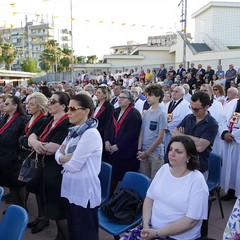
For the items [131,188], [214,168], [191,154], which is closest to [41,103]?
[131,188]

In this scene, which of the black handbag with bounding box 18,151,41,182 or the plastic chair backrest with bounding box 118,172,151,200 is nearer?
the plastic chair backrest with bounding box 118,172,151,200

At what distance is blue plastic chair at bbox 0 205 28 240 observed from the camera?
236 centimetres

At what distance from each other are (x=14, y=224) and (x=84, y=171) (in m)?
0.81

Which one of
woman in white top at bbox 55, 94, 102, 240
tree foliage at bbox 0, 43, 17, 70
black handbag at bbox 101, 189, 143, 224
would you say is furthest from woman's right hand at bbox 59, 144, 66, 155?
tree foliage at bbox 0, 43, 17, 70

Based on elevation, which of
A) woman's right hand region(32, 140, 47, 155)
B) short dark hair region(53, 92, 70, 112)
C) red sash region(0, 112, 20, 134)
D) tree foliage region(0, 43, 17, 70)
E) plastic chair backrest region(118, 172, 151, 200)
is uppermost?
tree foliage region(0, 43, 17, 70)

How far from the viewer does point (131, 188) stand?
3535mm

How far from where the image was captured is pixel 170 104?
19.7 feet

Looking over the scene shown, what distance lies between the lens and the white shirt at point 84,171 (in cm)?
296

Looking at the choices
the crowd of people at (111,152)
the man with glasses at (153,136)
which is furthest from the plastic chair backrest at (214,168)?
the man with glasses at (153,136)

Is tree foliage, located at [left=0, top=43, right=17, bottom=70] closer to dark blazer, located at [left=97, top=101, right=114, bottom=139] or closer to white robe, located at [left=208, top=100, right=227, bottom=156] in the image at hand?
dark blazer, located at [left=97, top=101, right=114, bottom=139]

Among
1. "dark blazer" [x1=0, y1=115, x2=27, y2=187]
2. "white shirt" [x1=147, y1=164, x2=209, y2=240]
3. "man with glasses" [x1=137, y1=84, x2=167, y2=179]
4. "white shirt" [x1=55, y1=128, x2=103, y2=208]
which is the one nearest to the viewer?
"white shirt" [x1=147, y1=164, x2=209, y2=240]

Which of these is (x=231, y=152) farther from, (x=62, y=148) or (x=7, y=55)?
(x=7, y=55)

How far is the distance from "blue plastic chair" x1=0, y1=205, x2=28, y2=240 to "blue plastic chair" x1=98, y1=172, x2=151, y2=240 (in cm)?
109

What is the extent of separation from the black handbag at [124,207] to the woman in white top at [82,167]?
254 millimetres
